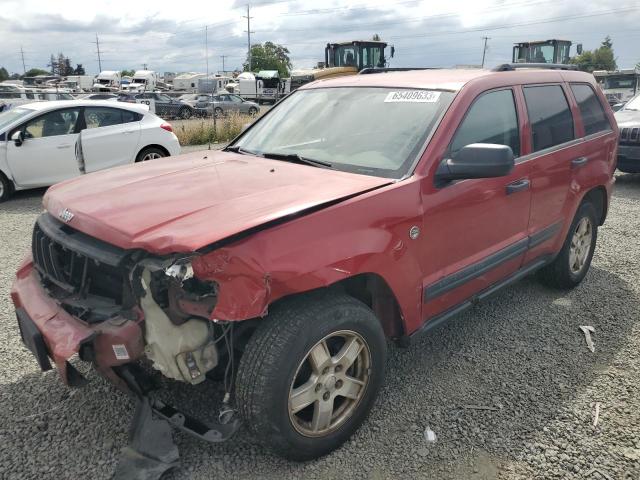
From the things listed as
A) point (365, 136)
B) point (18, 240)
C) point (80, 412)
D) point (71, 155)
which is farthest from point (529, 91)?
point (71, 155)

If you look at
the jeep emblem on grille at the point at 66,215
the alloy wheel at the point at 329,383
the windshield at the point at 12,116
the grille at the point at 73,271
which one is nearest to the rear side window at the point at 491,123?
the alloy wheel at the point at 329,383

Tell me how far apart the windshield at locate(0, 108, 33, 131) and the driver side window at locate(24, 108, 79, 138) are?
0.77 ft

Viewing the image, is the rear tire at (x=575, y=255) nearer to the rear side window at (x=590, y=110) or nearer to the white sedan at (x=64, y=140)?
the rear side window at (x=590, y=110)

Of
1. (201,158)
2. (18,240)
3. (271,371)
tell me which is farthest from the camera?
(18,240)

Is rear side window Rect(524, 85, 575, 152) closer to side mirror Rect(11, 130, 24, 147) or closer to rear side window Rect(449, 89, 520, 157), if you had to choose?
rear side window Rect(449, 89, 520, 157)

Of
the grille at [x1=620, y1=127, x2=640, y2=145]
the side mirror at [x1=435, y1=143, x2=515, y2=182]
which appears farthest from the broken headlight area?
the grille at [x1=620, y1=127, x2=640, y2=145]

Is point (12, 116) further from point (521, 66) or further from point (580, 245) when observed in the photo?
point (580, 245)

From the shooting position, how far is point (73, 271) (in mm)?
2709

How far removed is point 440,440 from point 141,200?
197 cm

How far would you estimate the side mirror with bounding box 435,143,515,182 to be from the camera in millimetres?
2807

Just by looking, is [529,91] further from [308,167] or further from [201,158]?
[201,158]

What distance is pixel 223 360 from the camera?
8.40 feet

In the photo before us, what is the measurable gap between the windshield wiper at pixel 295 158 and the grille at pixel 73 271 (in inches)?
51.5

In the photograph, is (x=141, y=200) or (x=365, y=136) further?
(x=365, y=136)
